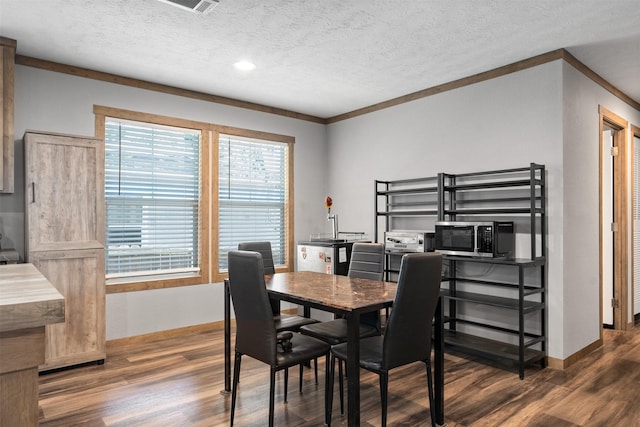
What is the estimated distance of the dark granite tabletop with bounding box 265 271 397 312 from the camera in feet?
7.38

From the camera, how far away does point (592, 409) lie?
2.73 meters

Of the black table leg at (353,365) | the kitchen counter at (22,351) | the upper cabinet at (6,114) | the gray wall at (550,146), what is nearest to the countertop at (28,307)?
the kitchen counter at (22,351)

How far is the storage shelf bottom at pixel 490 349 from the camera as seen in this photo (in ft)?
11.2

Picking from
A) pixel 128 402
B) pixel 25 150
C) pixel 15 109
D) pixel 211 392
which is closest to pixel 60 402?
pixel 128 402


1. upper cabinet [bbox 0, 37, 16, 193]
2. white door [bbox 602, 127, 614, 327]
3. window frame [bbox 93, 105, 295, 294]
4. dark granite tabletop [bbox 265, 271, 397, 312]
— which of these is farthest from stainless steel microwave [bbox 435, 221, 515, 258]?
upper cabinet [bbox 0, 37, 16, 193]

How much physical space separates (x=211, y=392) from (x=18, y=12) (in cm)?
288

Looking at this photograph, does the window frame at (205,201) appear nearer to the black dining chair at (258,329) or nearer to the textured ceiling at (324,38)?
the textured ceiling at (324,38)

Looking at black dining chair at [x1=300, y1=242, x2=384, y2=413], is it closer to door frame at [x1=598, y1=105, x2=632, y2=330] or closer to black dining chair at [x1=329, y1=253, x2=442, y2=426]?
black dining chair at [x1=329, y1=253, x2=442, y2=426]

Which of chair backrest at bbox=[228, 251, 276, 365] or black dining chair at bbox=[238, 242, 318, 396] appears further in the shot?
black dining chair at bbox=[238, 242, 318, 396]

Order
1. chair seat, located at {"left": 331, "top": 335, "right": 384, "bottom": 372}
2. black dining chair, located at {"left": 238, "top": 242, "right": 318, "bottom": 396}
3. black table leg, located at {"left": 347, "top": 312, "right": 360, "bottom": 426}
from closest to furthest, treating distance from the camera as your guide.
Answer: black table leg, located at {"left": 347, "top": 312, "right": 360, "bottom": 426} < chair seat, located at {"left": 331, "top": 335, "right": 384, "bottom": 372} < black dining chair, located at {"left": 238, "top": 242, "right": 318, "bottom": 396}

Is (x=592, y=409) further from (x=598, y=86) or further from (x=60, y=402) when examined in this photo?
(x=60, y=402)

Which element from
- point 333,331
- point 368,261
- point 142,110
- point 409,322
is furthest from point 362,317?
point 142,110

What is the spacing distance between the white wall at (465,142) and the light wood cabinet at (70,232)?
2937 millimetres

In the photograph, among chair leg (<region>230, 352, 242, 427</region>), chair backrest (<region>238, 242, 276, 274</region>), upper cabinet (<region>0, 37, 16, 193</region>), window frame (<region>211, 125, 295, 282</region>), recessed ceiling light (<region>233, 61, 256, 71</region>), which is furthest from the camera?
window frame (<region>211, 125, 295, 282</region>)
